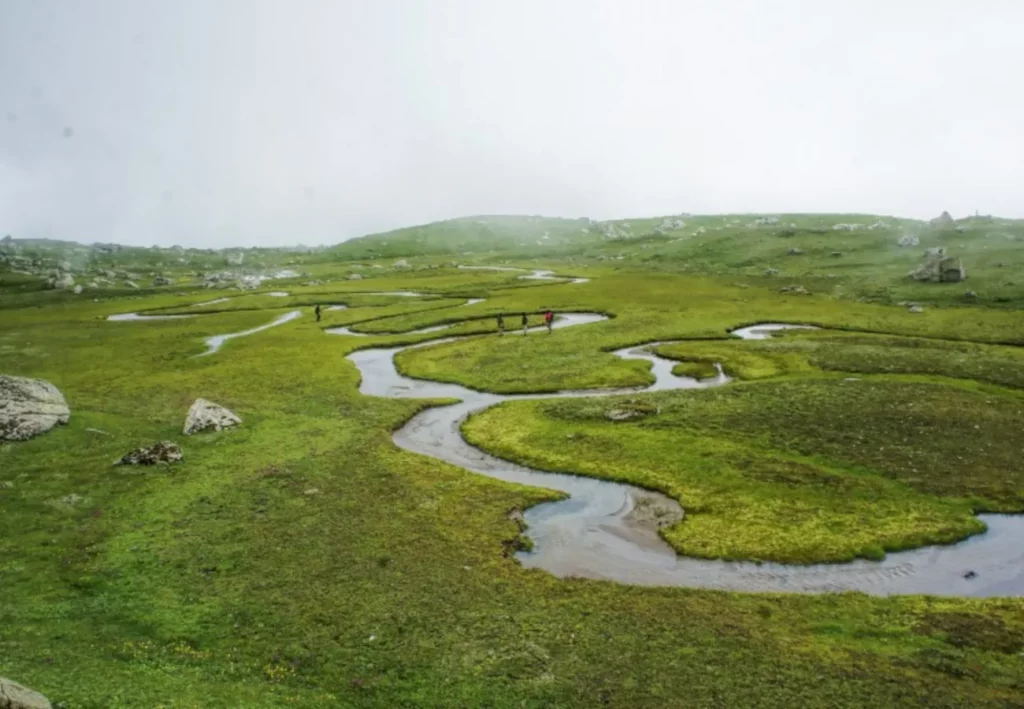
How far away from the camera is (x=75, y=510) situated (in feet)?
125

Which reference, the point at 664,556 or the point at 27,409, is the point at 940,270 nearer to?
the point at 664,556

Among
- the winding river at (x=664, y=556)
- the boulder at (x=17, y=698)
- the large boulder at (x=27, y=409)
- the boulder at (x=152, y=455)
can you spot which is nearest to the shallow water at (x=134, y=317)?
the large boulder at (x=27, y=409)

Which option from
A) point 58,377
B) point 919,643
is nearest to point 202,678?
point 919,643

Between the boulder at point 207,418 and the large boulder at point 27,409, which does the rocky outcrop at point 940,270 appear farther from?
the large boulder at point 27,409

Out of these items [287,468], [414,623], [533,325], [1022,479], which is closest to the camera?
[414,623]

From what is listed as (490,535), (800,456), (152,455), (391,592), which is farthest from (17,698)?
(800,456)

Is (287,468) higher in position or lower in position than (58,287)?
lower

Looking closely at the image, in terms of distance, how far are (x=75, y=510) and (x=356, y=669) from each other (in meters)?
24.4

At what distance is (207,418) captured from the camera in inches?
2149

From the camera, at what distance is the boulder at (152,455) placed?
4581 centimetres

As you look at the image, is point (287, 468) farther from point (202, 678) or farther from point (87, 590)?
point (202, 678)

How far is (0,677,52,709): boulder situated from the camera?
17.1m

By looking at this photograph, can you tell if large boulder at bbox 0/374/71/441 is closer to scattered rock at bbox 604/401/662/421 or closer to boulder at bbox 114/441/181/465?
boulder at bbox 114/441/181/465

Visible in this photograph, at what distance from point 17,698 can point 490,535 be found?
21.8 m
